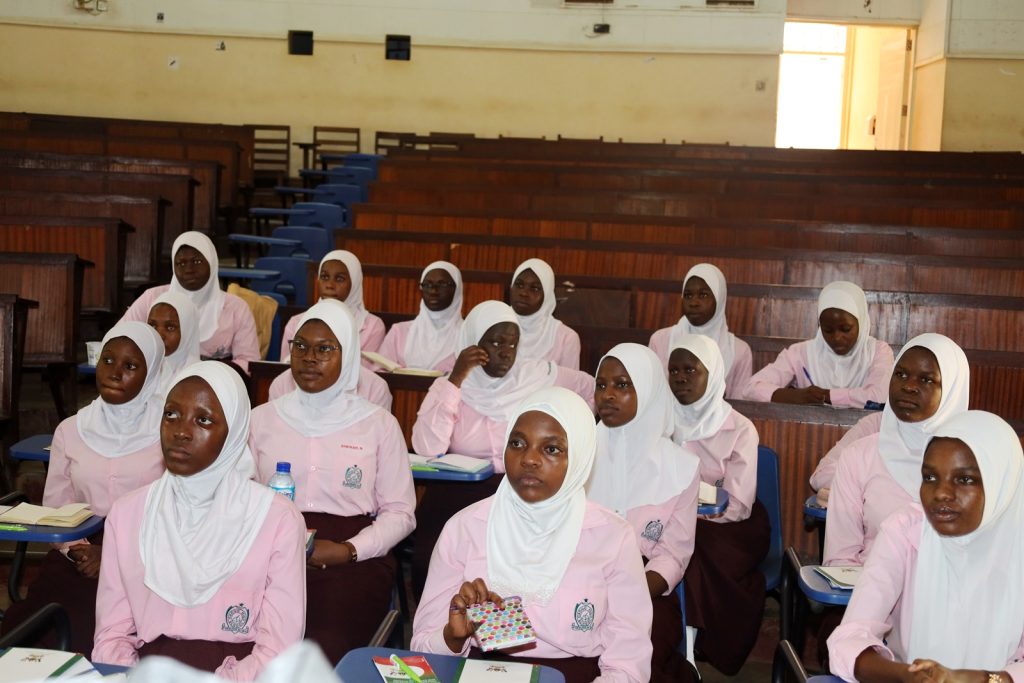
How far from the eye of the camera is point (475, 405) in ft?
13.4

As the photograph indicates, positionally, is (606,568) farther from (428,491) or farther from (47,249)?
(47,249)

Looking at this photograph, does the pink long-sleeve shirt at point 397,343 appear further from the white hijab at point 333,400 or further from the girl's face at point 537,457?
the girl's face at point 537,457

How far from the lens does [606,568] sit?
2291mm

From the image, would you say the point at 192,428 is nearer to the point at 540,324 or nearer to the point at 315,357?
the point at 315,357

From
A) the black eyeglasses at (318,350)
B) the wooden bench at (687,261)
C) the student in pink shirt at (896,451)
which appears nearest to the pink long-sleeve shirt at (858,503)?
the student in pink shirt at (896,451)

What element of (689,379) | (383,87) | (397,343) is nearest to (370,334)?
(397,343)

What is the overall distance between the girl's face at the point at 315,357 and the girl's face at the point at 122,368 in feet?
1.44

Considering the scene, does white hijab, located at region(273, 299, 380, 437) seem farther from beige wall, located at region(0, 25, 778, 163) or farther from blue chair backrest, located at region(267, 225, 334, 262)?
beige wall, located at region(0, 25, 778, 163)

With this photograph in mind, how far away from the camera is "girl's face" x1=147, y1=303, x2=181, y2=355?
14.4ft

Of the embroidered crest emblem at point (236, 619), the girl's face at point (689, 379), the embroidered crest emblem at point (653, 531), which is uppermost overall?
the girl's face at point (689, 379)

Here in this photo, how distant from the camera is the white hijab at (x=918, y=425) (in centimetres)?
293

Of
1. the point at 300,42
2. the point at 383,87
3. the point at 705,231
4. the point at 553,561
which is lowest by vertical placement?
the point at 553,561

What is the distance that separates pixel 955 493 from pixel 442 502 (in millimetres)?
2079

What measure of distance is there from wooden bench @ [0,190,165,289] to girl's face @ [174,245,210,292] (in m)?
1.50
